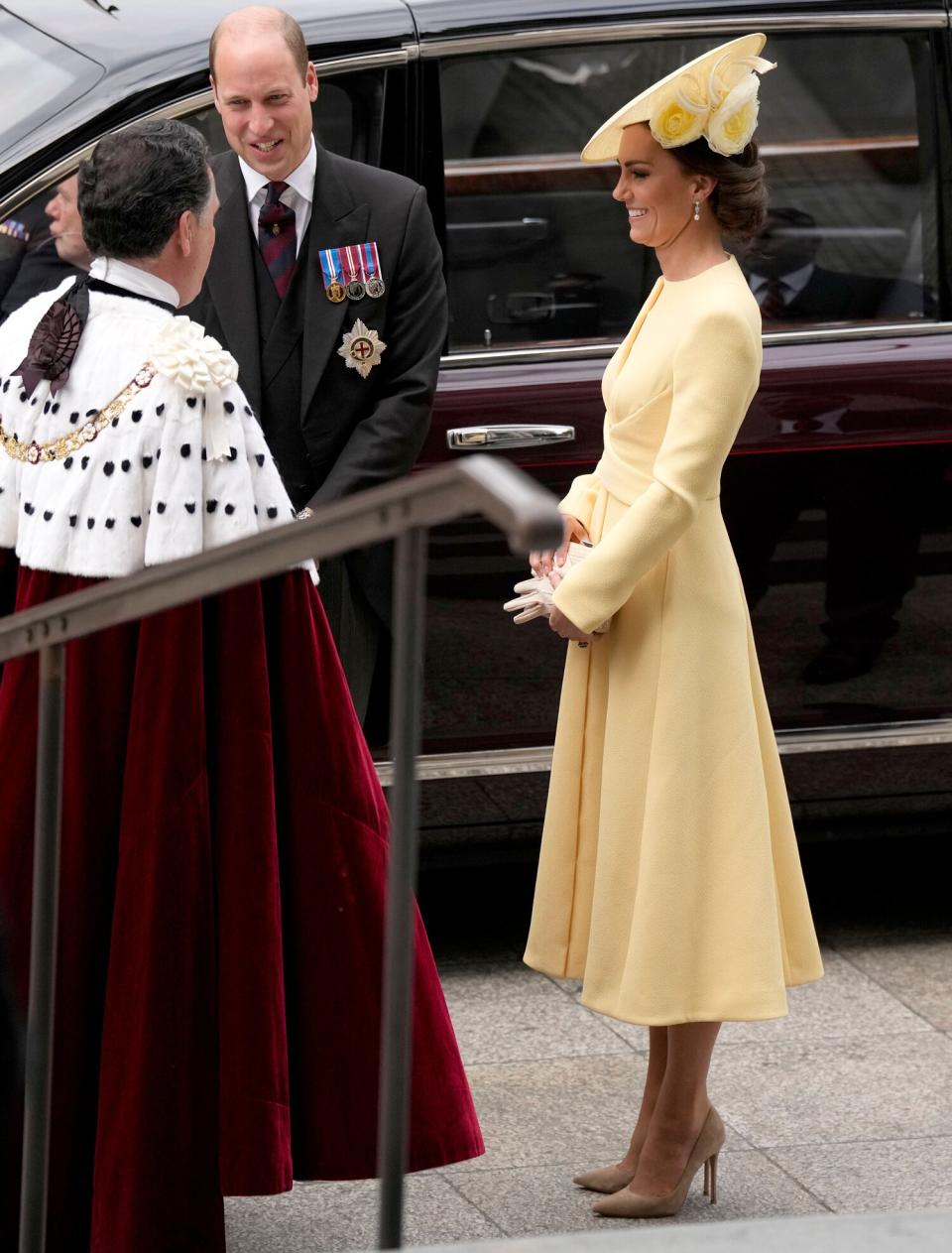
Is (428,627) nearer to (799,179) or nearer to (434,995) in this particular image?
(434,995)

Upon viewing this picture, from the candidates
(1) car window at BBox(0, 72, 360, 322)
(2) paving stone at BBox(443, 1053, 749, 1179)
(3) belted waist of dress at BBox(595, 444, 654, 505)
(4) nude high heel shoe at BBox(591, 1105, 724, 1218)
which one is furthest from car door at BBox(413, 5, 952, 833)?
(4) nude high heel shoe at BBox(591, 1105, 724, 1218)

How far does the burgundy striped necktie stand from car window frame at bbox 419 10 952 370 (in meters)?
0.46

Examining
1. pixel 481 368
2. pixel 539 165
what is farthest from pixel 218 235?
pixel 539 165

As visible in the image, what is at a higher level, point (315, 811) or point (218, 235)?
point (218, 235)

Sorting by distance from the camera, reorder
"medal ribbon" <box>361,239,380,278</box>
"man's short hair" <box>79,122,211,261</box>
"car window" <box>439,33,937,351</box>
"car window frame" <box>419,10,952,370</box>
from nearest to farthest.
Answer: "man's short hair" <box>79,122,211,261</box>
"medal ribbon" <box>361,239,380,278</box>
"car window frame" <box>419,10,952,370</box>
"car window" <box>439,33,937,351</box>

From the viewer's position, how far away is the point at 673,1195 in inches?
136

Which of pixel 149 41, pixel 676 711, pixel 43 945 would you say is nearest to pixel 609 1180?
pixel 676 711

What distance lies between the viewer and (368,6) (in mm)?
4348

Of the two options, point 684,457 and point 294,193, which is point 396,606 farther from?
point 294,193

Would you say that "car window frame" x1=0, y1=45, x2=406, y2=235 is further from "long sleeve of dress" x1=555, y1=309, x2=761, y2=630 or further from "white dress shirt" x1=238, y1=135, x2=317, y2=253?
"long sleeve of dress" x1=555, y1=309, x2=761, y2=630

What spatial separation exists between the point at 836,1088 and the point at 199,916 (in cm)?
154

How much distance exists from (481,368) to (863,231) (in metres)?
1.06

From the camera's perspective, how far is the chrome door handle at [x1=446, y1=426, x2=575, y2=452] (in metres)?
4.31

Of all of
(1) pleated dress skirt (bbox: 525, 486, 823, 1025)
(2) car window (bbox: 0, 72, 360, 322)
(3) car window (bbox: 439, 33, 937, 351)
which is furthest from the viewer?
(3) car window (bbox: 439, 33, 937, 351)
